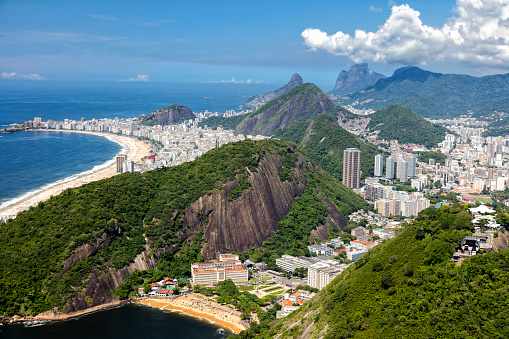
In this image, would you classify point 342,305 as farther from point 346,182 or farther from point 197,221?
point 346,182

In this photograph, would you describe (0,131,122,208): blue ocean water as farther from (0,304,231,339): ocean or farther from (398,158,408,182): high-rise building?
(398,158,408,182): high-rise building

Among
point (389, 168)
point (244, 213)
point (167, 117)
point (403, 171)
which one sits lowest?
point (244, 213)

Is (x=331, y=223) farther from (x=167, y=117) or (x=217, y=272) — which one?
(x=167, y=117)

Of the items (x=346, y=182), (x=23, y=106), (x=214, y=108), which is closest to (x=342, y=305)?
(x=346, y=182)

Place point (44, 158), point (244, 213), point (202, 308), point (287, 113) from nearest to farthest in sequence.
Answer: point (202, 308) < point (244, 213) < point (44, 158) < point (287, 113)

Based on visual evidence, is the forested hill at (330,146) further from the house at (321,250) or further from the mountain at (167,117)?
the mountain at (167,117)

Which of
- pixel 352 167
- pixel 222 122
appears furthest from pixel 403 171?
pixel 222 122

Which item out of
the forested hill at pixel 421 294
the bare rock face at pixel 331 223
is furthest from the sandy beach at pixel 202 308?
the bare rock face at pixel 331 223

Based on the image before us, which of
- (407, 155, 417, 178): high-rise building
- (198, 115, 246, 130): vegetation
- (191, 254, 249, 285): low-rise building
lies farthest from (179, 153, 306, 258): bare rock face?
(198, 115, 246, 130): vegetation
